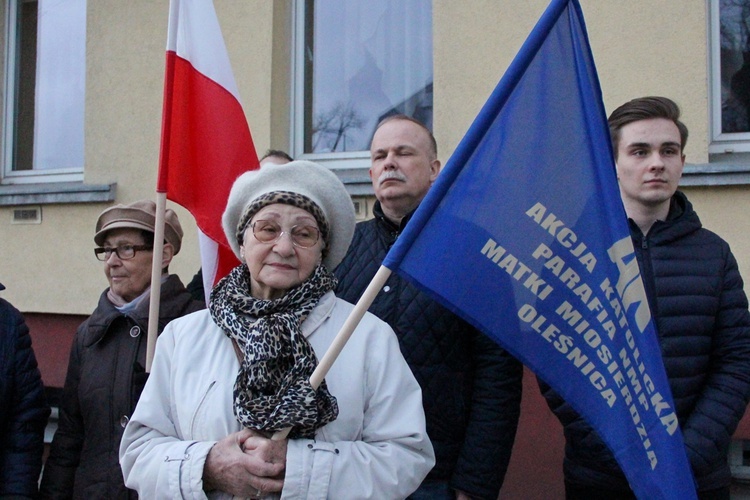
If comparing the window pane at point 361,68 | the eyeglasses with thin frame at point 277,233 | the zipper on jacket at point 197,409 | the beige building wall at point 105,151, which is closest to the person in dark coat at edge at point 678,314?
the eyeglasses with thin frame at point 277,233

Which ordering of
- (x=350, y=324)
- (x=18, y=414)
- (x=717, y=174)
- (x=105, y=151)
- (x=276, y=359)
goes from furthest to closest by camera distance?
1. (x=105, y=151)
2. (x=717, y=174)
3. (x=18, y=414)
4. (x=276, y=359)
5. (x=350, y=324)

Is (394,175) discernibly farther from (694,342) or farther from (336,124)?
(336,124)

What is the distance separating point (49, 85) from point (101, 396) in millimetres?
4001

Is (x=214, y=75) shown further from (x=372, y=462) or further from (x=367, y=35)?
(x=367, y=35)

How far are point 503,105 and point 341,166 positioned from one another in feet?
10.7

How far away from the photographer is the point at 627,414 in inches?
70.5

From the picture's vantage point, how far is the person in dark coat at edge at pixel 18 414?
9.68 ft

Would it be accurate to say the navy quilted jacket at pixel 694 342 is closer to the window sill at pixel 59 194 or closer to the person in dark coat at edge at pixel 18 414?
the person in dark coat at edge at pixel 18 414

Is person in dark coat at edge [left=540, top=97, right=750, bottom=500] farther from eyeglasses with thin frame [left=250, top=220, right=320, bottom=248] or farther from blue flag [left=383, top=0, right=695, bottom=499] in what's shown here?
eyeglasses with thin frame [left=250, top=220, right=320, bottom=248]

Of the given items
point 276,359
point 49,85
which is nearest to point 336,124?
point 49,85

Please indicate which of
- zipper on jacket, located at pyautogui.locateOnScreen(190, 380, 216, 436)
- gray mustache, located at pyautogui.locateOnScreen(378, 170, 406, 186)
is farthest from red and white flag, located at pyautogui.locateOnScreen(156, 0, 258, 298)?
zipper on jacket, located at pyautogui.locateOnScreen(190, 380, 216, 436)

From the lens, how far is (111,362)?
2.86 m

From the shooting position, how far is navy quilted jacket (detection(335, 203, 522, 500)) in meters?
2.51

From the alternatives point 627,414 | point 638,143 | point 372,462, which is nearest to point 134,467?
point 372,462
